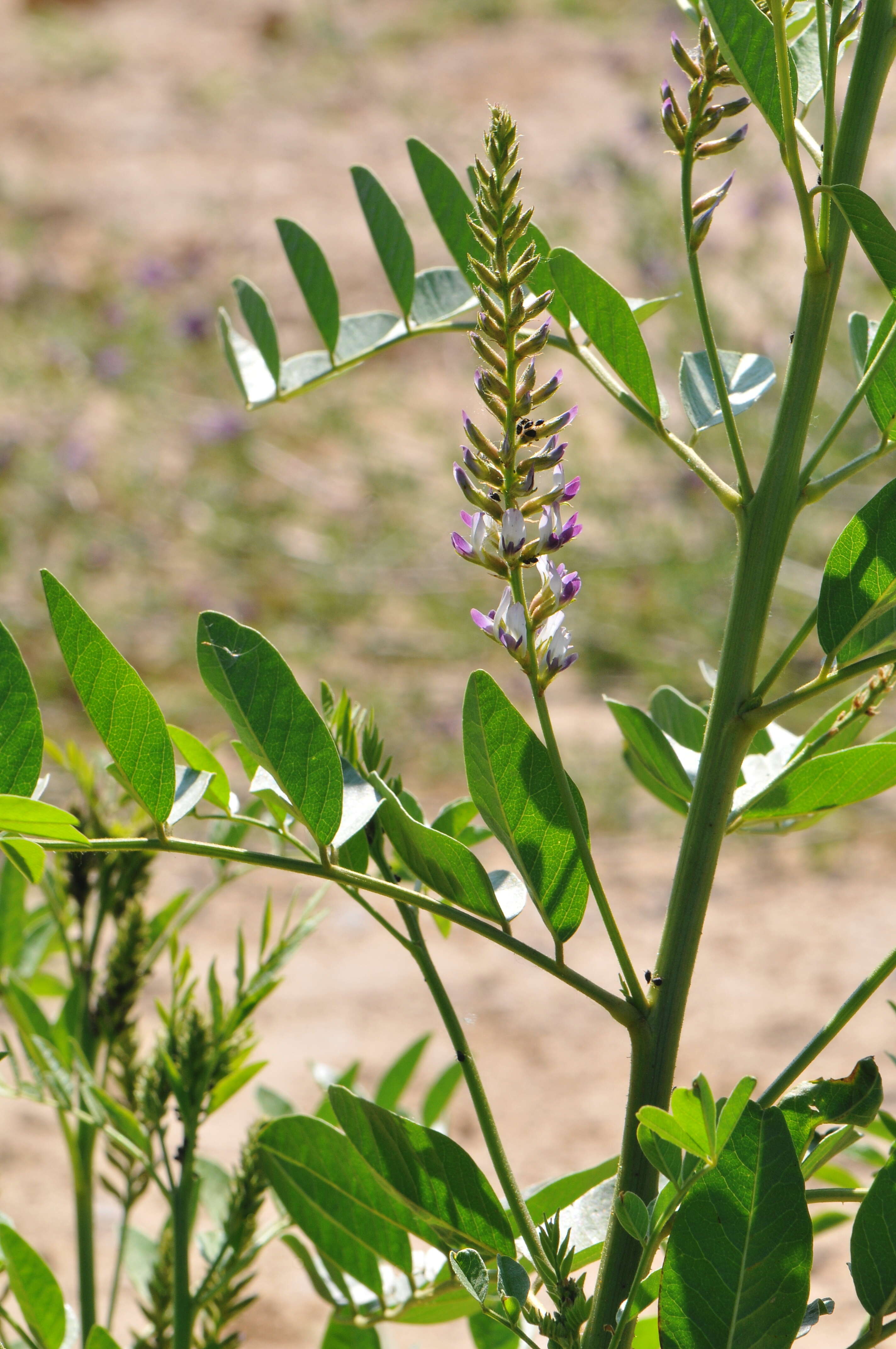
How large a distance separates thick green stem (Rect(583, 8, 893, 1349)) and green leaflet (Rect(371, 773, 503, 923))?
65 mm

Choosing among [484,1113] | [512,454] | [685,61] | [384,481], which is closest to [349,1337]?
[484,1113]

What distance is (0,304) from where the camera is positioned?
14.9 feet

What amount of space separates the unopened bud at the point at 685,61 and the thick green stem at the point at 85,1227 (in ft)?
1.76

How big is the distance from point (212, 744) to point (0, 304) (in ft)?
14.5

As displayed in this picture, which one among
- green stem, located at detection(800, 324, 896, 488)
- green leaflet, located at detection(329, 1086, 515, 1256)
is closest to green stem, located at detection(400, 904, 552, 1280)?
green leaflet, located at detection(329, 1086, 515, 1256)

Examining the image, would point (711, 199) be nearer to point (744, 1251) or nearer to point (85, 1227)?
point (744, 1251)

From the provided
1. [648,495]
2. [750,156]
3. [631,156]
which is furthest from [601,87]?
[648,495]

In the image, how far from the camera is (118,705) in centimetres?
43

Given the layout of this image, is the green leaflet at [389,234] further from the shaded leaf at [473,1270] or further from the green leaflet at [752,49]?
the shaded leaf at [473,1270]

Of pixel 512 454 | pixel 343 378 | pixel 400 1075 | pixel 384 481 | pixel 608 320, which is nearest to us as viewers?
pixel 512 454

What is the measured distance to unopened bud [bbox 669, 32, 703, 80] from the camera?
0.41 meters

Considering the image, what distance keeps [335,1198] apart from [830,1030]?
0.21m

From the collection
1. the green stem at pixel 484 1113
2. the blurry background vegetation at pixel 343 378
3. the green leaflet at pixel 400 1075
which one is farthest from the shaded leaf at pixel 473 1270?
the blurry background vegetation at pixel 343 378

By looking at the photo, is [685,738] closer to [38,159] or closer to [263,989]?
[263,989]
